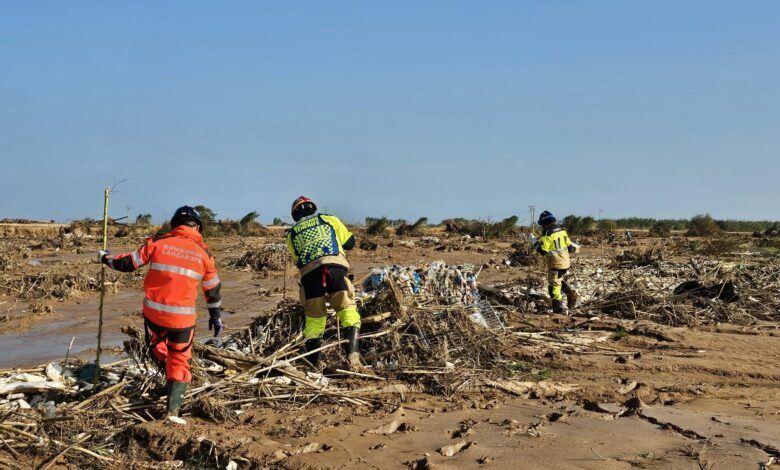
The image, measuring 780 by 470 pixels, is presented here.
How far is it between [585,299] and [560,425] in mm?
7840

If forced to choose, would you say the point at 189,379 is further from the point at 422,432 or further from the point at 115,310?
the point at 115,310

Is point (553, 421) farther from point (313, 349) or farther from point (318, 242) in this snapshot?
point (318, 242)

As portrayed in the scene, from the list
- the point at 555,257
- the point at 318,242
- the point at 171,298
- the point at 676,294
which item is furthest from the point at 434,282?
the point at 171,298

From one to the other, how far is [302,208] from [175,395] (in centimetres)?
266

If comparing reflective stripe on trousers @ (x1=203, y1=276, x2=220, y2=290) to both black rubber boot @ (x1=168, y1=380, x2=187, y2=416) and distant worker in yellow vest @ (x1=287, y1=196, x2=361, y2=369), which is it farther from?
distant worker in yellow vest @ (x1=287, y1=196, x2=361, y2=369)

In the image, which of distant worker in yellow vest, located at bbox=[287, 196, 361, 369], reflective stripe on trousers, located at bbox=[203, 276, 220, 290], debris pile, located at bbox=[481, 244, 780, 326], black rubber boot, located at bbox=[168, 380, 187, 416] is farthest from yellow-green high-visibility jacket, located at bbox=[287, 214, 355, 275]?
debris pile, located at bbox=[481, 244, 780, 326]

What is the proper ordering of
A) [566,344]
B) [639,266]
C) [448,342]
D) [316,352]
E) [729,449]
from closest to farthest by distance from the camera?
[729,449] < [316,352] < [448,342] < [566,344] < [639,266]

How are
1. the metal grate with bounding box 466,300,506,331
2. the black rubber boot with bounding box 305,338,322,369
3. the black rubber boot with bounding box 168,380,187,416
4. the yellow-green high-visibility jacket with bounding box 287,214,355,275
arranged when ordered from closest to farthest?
the black rubber boot with bounding box 168,380,187,416, the black rubber boot with bounding box 305,338,322,369, the yellow-green high-visibility jacket with bounding box 287,214,355,275, the metal grate with bounding box 466,300,506,331

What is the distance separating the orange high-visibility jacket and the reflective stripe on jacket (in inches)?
298

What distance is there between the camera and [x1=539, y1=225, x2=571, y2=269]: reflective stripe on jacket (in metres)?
12.1

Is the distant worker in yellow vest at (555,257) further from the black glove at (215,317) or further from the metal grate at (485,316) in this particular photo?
the black glove at (215,317)

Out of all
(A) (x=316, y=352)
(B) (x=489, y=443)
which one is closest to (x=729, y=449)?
(B) (x=489, y=443)

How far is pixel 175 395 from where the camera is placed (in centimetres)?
572

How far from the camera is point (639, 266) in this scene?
1669 cm
